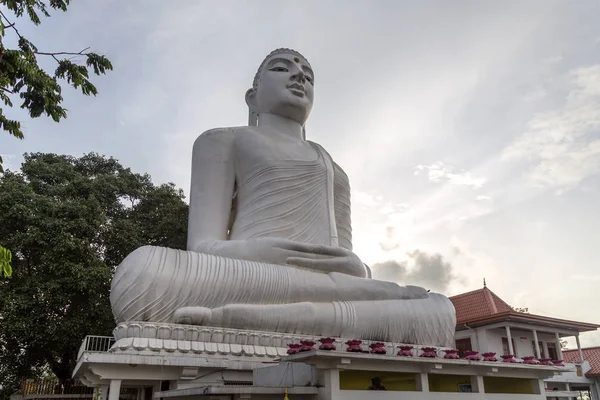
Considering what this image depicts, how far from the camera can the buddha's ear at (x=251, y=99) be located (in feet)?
36.5

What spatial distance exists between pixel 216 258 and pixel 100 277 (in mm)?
5768

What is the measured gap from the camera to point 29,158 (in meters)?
15.2

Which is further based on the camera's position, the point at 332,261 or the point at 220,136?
the point at 220,136

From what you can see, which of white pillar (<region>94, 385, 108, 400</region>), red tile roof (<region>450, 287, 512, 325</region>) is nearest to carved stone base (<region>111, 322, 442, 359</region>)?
white pillar (<region>94, 385, 108, 400</region>)

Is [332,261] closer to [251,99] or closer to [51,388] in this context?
[251,99]

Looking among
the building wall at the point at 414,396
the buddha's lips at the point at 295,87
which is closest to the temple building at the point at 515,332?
the buddha's lips at the point at 295,87

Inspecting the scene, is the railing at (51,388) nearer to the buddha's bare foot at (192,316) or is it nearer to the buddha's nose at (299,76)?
the buddha's bare foot at (192,316)

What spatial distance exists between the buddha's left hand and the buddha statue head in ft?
10.7

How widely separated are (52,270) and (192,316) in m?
6.62

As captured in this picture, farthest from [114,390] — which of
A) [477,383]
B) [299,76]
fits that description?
[299,76]

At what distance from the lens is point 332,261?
28.1 ft

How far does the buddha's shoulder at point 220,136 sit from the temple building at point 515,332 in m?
8.90

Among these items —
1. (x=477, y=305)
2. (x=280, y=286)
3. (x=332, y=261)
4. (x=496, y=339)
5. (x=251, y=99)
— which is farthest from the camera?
(x=477, y=305)

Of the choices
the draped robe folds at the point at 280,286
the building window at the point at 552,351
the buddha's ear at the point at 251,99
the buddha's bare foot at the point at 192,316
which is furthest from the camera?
the building window at the point at 552,351
